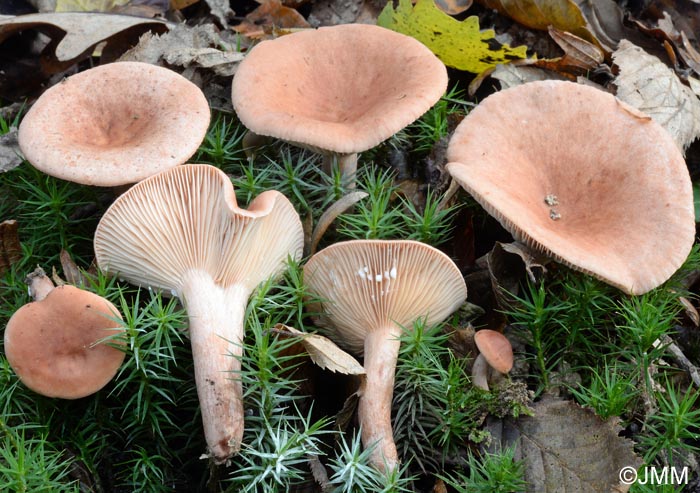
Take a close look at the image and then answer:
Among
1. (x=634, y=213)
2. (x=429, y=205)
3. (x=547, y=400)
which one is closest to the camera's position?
(x=547, y=400)

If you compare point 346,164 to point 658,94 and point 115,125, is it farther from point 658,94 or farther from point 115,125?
point 658,94

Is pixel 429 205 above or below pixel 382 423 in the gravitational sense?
above

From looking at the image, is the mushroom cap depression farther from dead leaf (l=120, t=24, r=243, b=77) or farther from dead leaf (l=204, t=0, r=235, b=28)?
dead leaf (l=204, t=0, r=235, b=28)

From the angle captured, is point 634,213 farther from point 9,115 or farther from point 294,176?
point 9,115

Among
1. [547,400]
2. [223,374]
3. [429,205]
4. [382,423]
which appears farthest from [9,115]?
[547,400]

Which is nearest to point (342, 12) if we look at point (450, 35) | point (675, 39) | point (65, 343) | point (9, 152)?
point (450, 35)

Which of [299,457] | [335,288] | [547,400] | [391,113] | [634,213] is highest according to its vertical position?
[391,113]
